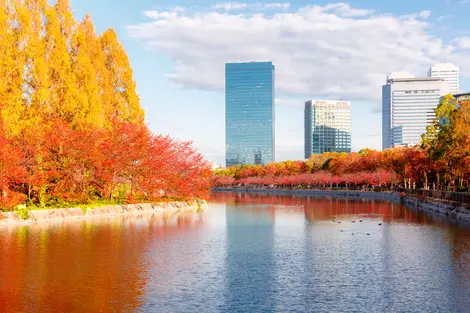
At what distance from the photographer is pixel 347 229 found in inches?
1527

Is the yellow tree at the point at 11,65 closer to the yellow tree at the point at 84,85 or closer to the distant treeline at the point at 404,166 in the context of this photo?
the yellow tree at the point at 84,85

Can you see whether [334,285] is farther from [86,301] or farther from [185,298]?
[86,301]

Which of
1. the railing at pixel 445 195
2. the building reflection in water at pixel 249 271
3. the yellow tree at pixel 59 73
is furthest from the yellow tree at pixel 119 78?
the railing at pixel 445 195

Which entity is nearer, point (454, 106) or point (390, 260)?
point (390, 260)

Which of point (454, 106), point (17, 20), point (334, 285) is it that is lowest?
point (334, 285)

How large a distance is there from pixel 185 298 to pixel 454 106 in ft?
191

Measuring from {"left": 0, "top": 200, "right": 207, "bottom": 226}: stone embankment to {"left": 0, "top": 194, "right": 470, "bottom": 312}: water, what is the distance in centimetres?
282

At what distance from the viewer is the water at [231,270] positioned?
1627 cm

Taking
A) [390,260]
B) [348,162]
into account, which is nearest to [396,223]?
[390,260]

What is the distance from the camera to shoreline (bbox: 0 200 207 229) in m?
38.4

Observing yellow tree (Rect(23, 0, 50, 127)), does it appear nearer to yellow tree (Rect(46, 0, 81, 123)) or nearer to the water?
yellow tree (Rect(46, 0, 81, 123))

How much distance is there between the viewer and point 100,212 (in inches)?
1885

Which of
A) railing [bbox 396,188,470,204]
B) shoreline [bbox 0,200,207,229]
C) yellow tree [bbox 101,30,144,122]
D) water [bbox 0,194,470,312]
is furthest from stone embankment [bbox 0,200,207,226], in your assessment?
railing [bbox 396,188,470,204]

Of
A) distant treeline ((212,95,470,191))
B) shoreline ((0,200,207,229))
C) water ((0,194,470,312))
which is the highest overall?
distant treeline ((212,95,470,191))
